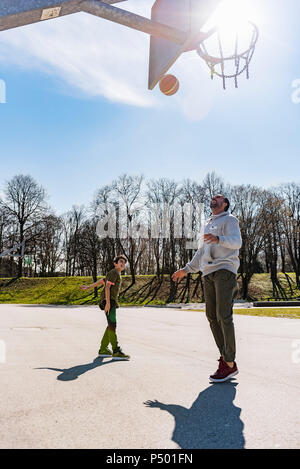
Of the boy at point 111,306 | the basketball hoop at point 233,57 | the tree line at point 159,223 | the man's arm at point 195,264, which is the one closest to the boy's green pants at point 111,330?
the boy at point 111,306

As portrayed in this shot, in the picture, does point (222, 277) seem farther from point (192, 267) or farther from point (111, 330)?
point (111, 330)

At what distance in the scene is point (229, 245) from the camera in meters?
4.18

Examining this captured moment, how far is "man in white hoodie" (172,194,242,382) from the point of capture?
410 cm

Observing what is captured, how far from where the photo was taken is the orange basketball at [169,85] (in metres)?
4.93

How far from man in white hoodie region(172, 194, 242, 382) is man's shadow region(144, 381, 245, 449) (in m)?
0.58

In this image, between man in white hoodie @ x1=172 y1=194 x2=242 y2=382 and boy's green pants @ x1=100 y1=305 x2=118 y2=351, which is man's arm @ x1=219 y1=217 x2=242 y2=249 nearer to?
man in white hoodie @ x1=172 y1=194 x2=242 y2=382

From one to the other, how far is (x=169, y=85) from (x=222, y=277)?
8.47 ft

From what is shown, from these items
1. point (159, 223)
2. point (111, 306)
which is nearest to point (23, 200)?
point (159, 223)

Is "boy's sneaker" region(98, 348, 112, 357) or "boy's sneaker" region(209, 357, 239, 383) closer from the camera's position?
"boy's sneaker" region(209, 357, 239, 383)

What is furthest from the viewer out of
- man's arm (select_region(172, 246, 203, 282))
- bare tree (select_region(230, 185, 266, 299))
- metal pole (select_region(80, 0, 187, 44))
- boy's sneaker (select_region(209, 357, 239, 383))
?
bare tree (select_region(230, 185, 266, 299))

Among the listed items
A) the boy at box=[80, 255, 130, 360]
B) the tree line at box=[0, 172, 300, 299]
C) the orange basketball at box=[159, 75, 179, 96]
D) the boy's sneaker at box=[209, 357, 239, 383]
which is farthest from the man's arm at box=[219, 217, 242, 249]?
the tree line at box=[0, 172, 300, 299]
